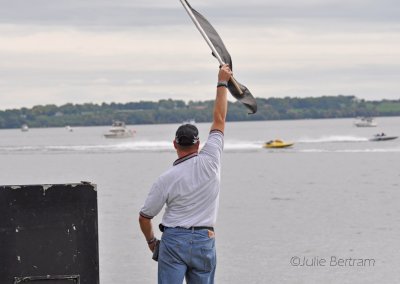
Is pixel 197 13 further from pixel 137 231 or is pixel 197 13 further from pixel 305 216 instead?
pixel 305 216

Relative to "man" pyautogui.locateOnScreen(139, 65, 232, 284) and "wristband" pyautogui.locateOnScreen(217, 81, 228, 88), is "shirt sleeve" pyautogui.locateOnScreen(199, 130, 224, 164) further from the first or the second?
"wristband" pyautogui.locateOnScreen(217, 81, 228, 88)

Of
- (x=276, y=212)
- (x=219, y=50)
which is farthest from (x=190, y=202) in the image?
(x=276, y=212)

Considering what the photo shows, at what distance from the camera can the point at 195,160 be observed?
7508 millimetres

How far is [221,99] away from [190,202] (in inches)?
27.9

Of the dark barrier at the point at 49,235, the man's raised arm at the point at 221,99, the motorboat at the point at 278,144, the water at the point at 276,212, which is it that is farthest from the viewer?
the motorboat at the point at 278,144

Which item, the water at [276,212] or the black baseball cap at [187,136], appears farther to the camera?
the water at [276,212]

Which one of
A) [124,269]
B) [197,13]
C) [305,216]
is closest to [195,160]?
[197,13]

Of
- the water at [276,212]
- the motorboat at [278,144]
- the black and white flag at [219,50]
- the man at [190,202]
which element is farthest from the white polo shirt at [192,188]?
the motorboat at [278,144]

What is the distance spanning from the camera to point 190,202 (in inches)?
297

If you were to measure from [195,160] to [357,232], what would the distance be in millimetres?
30894

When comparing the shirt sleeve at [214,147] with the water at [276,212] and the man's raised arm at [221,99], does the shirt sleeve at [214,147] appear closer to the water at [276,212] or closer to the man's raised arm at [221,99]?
the man's raised arm at [221,99]

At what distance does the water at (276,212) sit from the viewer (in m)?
27.7

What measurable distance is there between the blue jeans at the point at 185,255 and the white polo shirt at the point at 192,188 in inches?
2.8

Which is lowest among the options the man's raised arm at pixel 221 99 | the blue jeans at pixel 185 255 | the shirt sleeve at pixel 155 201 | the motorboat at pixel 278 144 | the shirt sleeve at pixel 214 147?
the motorboat at pixel 278 144
